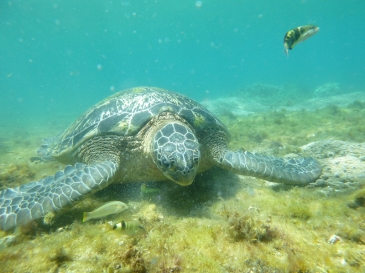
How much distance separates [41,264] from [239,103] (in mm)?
19331

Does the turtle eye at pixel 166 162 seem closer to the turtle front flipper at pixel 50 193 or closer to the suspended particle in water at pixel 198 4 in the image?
the turtle front flipper at pixel 50 193

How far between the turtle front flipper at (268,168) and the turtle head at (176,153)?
78 cm

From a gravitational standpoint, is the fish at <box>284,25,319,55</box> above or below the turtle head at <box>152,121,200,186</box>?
above

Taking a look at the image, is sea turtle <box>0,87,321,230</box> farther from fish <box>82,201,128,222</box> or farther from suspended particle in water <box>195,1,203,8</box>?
suspended particle in water <box>195,1,203,8</box>

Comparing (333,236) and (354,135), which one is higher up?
(354,135)

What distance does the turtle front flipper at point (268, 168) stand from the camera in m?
3.50

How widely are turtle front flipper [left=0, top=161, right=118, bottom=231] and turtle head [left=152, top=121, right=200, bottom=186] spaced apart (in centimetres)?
91

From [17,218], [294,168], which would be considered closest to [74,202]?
[17,218]

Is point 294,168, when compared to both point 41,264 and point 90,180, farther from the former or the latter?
point 41,264

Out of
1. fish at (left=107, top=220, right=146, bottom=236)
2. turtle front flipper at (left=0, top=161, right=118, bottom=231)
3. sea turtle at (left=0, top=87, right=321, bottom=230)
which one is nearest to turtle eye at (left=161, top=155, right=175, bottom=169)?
sea turtle at (left=0, top=87, right=321, bottom=230)

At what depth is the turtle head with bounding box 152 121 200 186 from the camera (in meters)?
2.98

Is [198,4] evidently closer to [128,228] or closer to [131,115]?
[131,115]

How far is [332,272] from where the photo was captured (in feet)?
5.81

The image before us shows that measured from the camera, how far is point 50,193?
298 cm
